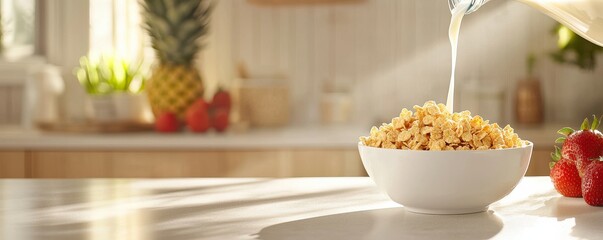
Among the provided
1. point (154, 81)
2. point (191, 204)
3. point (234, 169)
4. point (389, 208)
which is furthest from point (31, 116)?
point (389, 208)

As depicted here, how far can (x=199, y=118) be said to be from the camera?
2.83m

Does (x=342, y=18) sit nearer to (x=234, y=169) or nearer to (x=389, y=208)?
(x=234, y=169)

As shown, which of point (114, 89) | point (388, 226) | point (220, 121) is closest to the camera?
point (388, 226)

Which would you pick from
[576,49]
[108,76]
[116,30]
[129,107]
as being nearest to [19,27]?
[116,30]

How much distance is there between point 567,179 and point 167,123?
1790mm

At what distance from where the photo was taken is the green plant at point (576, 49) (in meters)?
3.13

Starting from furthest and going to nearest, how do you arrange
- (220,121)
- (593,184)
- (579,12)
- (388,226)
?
(220,121)
(579,12)
(593,184)
(388,226)

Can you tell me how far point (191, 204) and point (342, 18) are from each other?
83.3 inches

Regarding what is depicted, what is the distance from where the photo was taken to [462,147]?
1.13 meters

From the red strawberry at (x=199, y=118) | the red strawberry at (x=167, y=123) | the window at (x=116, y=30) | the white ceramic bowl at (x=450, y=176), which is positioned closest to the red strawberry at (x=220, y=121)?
the red strawberry at (x=199, y=118)

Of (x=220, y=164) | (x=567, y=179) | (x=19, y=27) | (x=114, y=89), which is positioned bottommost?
(x=220, y=164)

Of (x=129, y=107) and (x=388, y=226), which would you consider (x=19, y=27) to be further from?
(x=388, y=226)

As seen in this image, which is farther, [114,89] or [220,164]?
[114,89]

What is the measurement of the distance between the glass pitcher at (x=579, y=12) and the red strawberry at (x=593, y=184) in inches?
8.9
